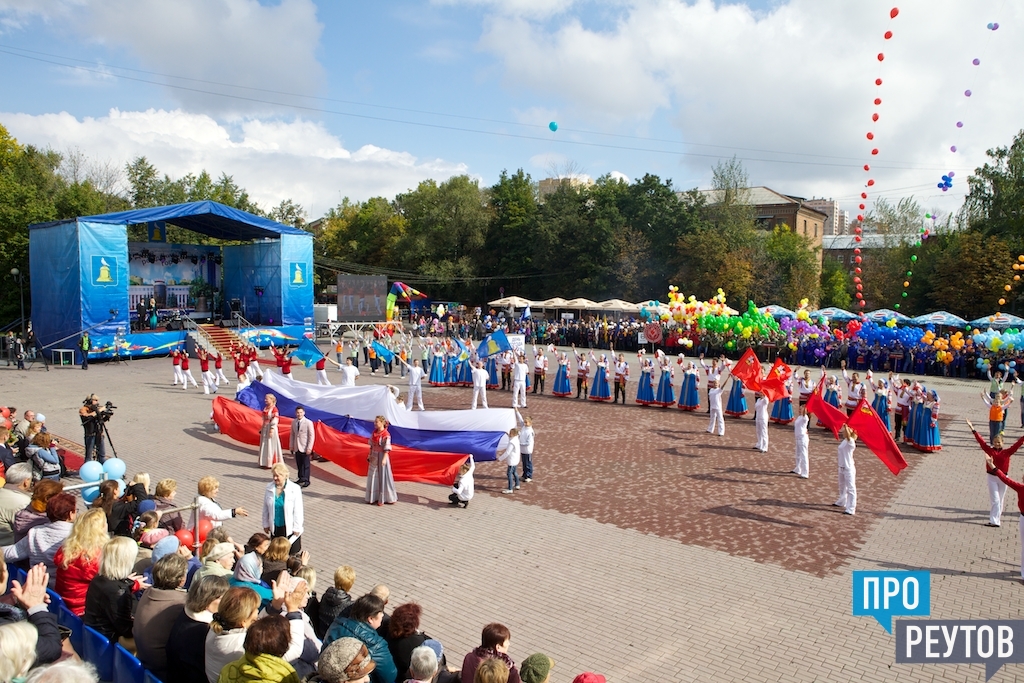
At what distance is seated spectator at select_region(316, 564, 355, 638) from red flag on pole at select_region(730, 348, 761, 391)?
14.2 metres

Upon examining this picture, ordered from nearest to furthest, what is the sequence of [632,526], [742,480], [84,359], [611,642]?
[611,642]
[632,526]
[742,480]
[84,359]

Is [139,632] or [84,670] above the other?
[84,670]

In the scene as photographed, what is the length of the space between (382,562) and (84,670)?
585 centimetres

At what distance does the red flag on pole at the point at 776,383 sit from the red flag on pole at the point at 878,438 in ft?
13.0

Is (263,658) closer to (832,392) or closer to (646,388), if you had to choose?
(832,392)

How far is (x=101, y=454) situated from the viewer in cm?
1398

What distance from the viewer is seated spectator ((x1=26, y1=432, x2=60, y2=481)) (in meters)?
10.8

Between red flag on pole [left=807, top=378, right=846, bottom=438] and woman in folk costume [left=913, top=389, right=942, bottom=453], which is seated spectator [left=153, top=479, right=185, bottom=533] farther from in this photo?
woman in folk costume [left=913, top=389, right=942, bottom=453]

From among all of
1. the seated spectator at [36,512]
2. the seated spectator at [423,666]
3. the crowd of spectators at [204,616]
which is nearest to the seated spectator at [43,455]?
the crowd of spectators at [204,616]

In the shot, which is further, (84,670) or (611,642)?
(611,642)

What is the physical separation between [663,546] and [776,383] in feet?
29.2

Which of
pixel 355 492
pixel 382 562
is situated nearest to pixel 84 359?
pixel 355 492

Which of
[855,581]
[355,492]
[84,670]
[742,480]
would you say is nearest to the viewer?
[84,670]

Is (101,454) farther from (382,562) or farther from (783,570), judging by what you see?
(783,570)
